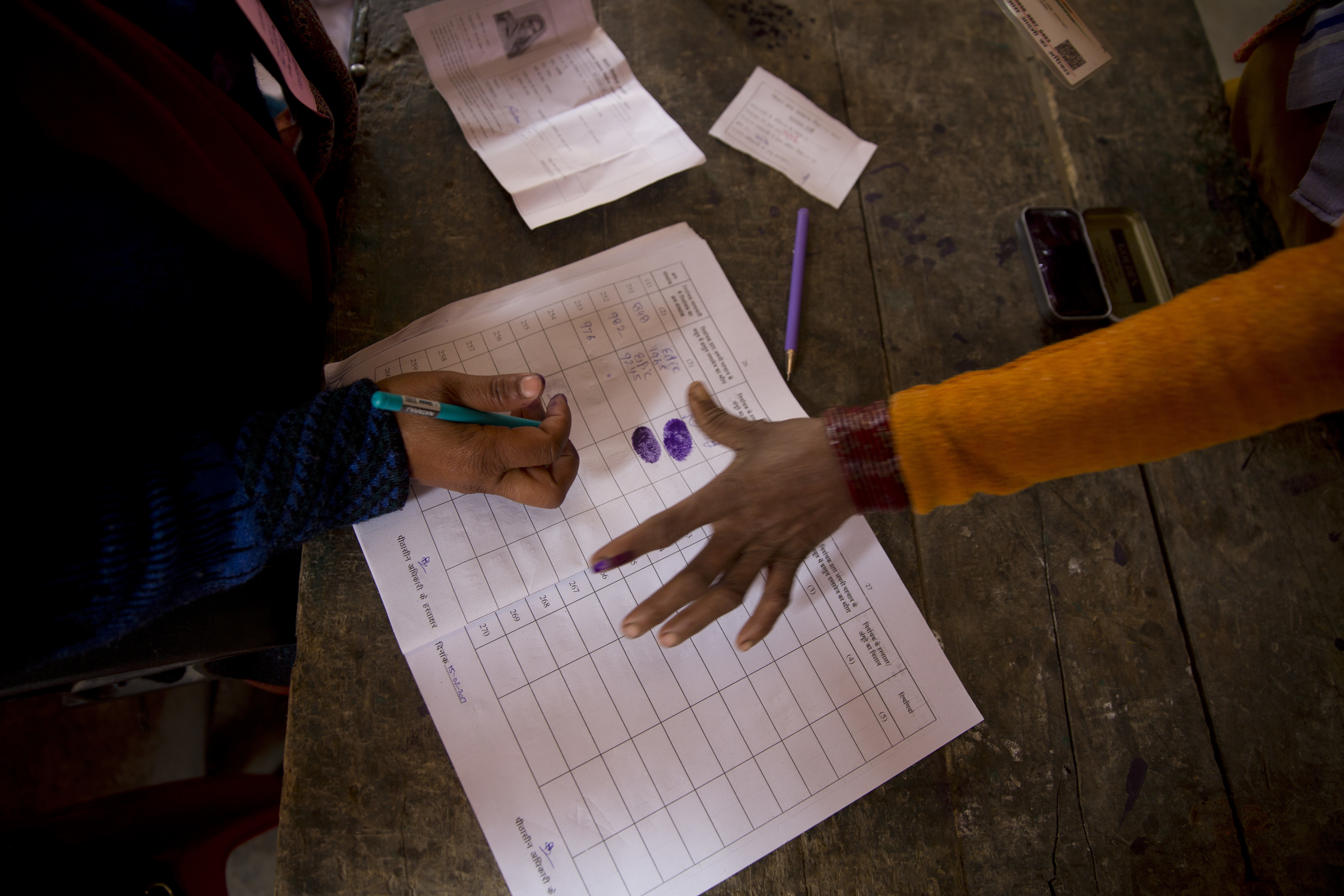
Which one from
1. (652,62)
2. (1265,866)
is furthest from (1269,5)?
(1265,866)

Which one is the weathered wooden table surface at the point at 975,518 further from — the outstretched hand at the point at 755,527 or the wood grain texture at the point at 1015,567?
the outstretched hand at the point at 755,527

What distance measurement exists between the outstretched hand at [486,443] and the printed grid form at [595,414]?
3 centimetres

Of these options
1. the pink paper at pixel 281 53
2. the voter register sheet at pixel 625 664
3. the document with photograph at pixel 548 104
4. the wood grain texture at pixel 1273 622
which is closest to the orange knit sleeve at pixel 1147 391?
the voter register sheet at pixel 625 664

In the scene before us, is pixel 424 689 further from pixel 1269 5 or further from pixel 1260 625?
pixel 1269 5

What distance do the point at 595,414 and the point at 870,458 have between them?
0.30 meters

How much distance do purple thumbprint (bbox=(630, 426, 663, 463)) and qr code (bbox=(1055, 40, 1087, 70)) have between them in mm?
637

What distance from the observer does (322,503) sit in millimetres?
581

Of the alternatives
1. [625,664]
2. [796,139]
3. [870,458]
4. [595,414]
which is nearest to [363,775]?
[625,664]

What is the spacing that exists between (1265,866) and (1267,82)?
3.06 feet

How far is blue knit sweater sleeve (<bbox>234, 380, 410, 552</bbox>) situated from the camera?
56 cm

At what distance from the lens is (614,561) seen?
1.84 feet

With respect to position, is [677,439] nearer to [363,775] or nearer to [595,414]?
[595,414]

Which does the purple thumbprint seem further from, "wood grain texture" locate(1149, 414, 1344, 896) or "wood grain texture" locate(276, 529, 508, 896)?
"wood grain texture" locate(1149, 414, 1344, 896)

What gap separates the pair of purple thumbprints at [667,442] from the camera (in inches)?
26.5
